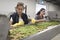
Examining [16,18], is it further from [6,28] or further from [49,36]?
[6,28]

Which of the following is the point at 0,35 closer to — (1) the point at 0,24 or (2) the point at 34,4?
(1) the point at 0,24

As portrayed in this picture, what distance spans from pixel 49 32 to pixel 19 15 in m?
0.85

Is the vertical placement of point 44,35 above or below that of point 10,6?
below

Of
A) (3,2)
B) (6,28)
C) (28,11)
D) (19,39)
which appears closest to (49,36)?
(19,39)

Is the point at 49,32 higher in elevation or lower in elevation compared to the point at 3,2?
lower

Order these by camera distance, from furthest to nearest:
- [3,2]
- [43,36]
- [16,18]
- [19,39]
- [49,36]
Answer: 1. [3,2]
2. [16,18]
3. [49,36]
4. [43,36]
5. [19,39]

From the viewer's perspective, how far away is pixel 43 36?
1.62 m

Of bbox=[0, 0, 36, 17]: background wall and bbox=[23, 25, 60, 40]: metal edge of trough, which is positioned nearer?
bbox=[23, 25, 60, 40]: metal edge of trough

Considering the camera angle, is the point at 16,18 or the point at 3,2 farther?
the point at 3,2

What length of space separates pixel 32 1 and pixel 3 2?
247cm

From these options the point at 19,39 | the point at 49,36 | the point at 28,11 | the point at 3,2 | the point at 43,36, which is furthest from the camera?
the point at 28,11

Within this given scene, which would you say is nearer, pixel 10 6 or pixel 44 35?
pixel 44 35

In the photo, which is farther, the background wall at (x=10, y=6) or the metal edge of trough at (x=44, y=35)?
the background wall at (x=10, y=6)

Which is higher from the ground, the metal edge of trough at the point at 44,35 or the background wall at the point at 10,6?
the background wall at the point at 10,6
